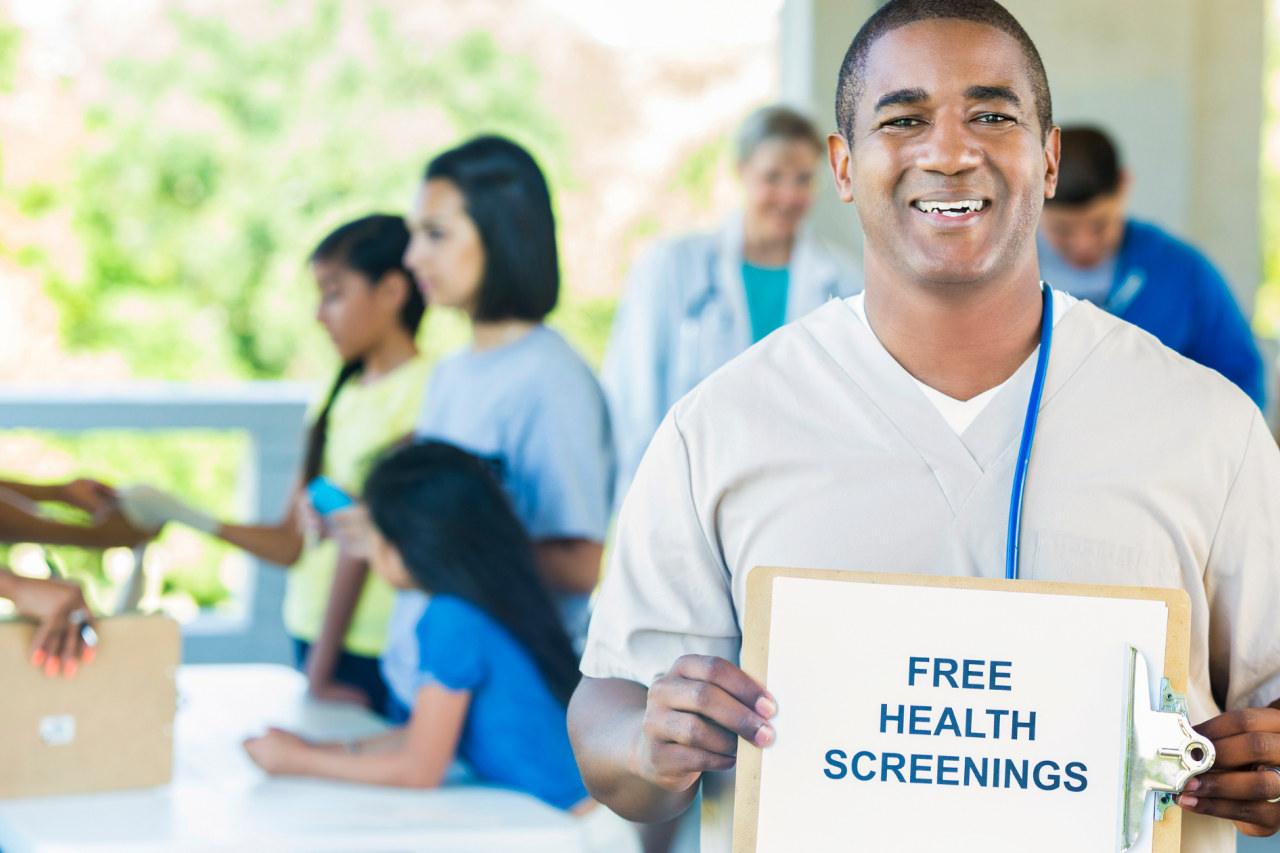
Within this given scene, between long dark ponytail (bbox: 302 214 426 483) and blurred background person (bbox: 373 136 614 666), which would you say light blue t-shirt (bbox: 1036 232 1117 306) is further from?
long dark ponytail (bbox: 302 214 426 483)

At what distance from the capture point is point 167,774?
1934mm

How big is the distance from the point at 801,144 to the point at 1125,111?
1.49 metres

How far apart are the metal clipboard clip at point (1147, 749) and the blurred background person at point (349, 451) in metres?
1.73

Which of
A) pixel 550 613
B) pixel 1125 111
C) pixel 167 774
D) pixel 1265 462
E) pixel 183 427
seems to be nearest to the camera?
pixel 1265 462

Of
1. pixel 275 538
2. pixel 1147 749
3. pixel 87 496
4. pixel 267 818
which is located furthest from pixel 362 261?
pixel 1147 749

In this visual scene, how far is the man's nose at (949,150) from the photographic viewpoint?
1.04 m

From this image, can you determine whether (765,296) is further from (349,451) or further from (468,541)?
(468,541)

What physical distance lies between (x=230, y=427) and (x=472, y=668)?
122 inches

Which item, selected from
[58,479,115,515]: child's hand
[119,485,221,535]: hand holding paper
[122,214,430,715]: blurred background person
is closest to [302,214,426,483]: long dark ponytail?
[122,214,430,715]: blurred background person

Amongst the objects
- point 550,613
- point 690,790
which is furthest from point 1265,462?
point 550,613

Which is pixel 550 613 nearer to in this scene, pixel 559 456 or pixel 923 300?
pixel 559 456

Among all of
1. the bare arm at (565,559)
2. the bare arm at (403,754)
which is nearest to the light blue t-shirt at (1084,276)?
the bare arm at (565,559)

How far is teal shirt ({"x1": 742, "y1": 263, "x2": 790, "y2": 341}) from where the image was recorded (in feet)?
10.3

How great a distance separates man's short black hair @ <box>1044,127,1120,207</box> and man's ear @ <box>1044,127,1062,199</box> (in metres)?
1.46
